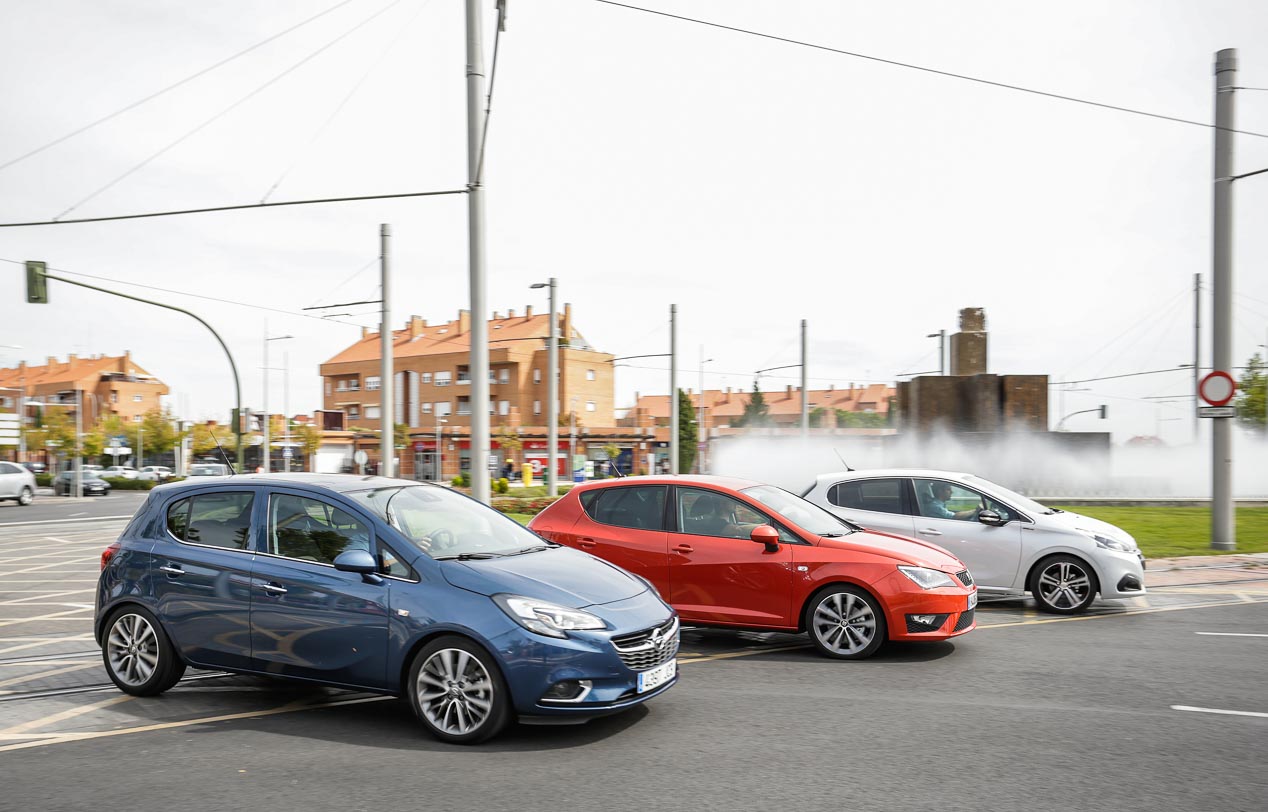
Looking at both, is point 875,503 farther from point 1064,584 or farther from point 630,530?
point 630,530

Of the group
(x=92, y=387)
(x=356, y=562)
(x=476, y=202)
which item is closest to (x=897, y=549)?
(x=356, y=562)

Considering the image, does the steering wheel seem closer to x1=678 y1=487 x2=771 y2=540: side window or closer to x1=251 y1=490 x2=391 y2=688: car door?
x1=251 y1=490 x2=391 y2=688: car door

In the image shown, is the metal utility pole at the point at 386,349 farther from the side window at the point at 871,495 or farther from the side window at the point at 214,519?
the side window at the point at 214,519

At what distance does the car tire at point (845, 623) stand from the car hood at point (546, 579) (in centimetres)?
219

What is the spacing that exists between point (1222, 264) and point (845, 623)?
12107mm

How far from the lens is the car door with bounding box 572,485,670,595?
838cm

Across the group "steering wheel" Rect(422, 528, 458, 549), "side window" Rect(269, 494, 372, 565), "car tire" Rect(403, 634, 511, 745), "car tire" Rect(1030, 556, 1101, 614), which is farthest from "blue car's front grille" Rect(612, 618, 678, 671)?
"car tire" Rect(1030, 556, 1101, 614)

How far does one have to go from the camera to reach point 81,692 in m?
6.96

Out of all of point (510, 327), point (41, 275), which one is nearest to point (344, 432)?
point (510, 327)

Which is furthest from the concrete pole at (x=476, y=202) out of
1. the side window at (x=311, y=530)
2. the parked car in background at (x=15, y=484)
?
the parked car in background at (x=15, y=484)

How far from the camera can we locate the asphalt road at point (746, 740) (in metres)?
4.53

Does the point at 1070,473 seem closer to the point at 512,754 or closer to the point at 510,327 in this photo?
the point at 512,754

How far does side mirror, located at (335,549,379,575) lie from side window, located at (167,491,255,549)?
41.5 inches

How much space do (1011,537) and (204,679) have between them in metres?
8.02
